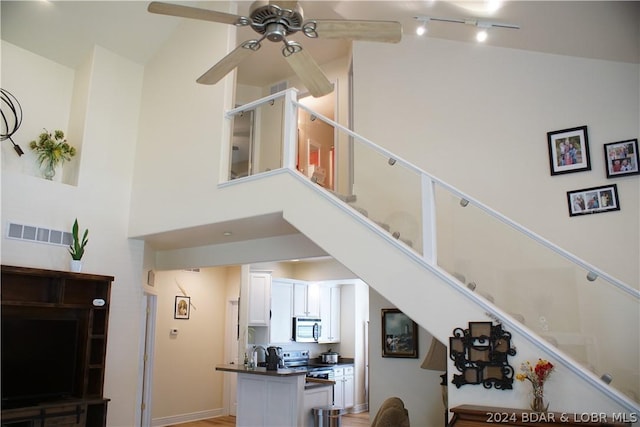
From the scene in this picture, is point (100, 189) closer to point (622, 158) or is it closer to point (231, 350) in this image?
point (231, 350)

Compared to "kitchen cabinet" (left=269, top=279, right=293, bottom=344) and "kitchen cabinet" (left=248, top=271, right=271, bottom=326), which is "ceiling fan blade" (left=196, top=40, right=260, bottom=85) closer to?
"kitchen cabinet" (left=248, top=271, right=271, bottom=326)

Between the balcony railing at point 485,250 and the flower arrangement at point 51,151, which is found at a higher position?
the flower arrangement at point 51,151

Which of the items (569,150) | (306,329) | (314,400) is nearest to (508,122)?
(569,150)

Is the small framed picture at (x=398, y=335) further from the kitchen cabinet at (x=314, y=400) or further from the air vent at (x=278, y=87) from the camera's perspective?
the air vent at (x=278, y=87)

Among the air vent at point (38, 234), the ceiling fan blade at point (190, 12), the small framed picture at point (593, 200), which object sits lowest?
the air vent at point (38, 234)

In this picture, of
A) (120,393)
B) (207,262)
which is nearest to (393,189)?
(207,262)

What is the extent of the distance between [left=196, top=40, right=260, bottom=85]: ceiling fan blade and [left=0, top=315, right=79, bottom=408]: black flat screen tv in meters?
3.63

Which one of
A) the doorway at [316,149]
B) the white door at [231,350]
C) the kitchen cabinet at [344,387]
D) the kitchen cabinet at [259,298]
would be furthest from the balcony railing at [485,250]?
the kitchen cabinet at [344,387]

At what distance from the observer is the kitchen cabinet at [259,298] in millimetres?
9258

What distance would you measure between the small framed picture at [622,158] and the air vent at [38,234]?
609cm

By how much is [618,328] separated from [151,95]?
635 centimetres

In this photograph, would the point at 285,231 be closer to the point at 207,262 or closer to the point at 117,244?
the point at 207,262

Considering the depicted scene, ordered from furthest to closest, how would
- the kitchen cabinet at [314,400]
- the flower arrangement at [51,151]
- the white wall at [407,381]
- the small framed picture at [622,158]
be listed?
the kitchen cabinet at [314,400]
the flower arrangement at [51,151]
the white wall at [407,381]
the small framed picture at [622,158]

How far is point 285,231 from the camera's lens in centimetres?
626
